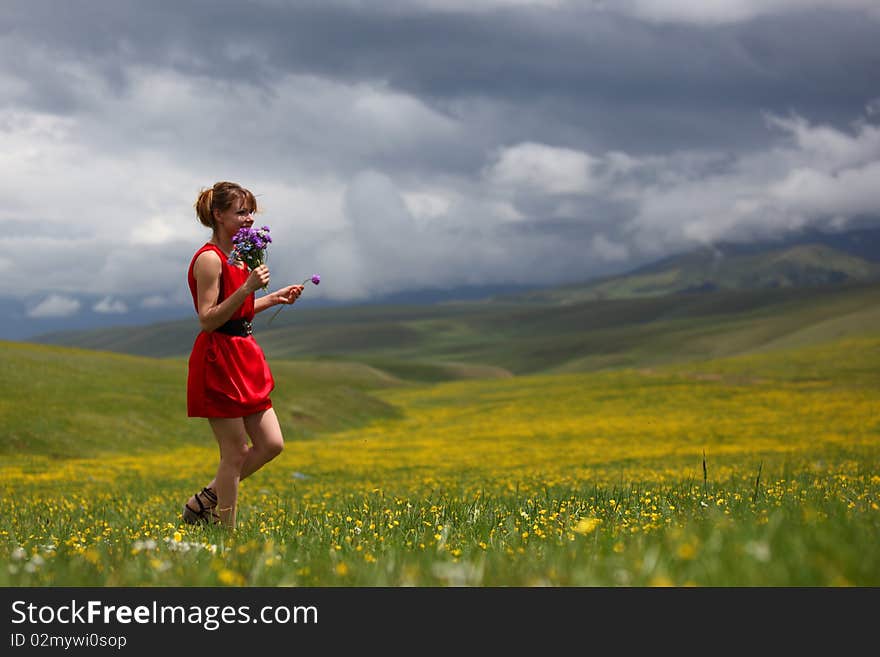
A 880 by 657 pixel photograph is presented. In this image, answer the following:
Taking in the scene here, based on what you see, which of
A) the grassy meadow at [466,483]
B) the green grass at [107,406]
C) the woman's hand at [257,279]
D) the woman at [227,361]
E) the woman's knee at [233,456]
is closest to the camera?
the grassy meadow at [466,483]

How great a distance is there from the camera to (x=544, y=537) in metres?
5.87

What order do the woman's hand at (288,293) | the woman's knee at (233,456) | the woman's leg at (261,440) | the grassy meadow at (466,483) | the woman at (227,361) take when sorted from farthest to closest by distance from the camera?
the woman's hand at (288,293) < the woman's leg at (261,440) < the woman's knee at (233,456) < the woman at (227,361) < the grassy meadow at (466,483)

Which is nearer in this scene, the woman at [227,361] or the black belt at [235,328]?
the woman at [227,361]

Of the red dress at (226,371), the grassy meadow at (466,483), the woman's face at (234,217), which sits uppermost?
the woman's face at (234,217)

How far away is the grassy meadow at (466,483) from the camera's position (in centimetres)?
411

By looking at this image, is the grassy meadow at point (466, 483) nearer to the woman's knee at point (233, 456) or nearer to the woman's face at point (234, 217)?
the woman's knee at point (233, 456)

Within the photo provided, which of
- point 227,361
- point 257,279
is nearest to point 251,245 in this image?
point 257,279

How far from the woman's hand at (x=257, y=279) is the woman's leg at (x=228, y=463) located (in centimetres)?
141

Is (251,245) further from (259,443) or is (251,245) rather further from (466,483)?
(466,483)

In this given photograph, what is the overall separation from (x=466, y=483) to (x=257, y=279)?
15.5 m

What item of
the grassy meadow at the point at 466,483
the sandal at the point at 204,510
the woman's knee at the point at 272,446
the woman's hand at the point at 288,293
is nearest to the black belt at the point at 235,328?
the woman's hand at the point at 288,293

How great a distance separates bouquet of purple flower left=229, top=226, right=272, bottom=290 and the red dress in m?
0.31
